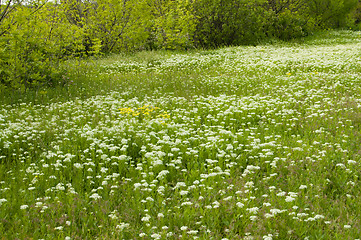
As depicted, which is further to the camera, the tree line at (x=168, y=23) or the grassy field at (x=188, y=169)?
the tree line at (x=168, y=23)

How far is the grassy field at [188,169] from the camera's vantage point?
11.7 ft

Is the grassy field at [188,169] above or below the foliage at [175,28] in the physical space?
below

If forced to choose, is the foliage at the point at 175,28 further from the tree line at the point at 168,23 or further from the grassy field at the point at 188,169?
the grassy field at the point at 188,169

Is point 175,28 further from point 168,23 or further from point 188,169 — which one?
point 188,169

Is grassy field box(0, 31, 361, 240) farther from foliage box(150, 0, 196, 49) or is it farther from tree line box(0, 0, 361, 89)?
foliage box(150, 0, 196, 49)

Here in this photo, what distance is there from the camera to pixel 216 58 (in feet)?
51.6

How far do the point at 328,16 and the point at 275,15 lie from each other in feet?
36.0

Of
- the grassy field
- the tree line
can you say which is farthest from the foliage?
the grassy field

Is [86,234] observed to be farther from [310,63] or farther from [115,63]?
[115,63]

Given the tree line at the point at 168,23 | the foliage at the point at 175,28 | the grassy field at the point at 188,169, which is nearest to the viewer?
the grassy field at the point at 188,169

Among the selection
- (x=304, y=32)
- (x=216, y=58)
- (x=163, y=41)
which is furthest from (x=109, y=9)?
(x=304, y=32)

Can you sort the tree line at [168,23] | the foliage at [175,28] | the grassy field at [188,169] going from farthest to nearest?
the foliage at [175,28]
the tree line at [168,23]
the grassy field at [188,169]

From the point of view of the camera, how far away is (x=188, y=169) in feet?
15.9

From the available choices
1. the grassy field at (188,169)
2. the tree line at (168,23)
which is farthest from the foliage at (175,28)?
the grassy field at (188,169)
